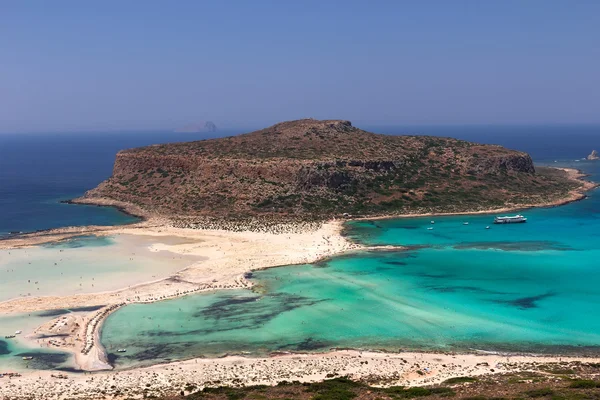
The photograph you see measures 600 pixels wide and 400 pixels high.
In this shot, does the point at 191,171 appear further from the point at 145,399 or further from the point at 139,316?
the point at 145,399

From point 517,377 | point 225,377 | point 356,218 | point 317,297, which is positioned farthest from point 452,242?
point 225,377

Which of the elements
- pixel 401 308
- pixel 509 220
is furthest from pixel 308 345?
pixel 509 220

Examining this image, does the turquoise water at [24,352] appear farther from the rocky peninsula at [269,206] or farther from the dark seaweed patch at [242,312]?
the dark seaweed patch at [242,312]

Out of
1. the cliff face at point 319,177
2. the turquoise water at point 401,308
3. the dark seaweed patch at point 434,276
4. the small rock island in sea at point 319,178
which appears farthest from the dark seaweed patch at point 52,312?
the cliff face at point 319,177

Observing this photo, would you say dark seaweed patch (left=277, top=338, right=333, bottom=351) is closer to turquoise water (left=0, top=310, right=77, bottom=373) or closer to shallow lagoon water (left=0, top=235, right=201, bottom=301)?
turquoise water (left=0, top=310, right=77, bottom=373)

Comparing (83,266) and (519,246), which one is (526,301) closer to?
(519,246)

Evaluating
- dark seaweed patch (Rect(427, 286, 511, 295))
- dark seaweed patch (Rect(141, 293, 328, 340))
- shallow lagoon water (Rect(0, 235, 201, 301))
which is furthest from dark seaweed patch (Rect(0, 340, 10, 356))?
dark seaweed patch (Rect(427, 286, 511, 295))
